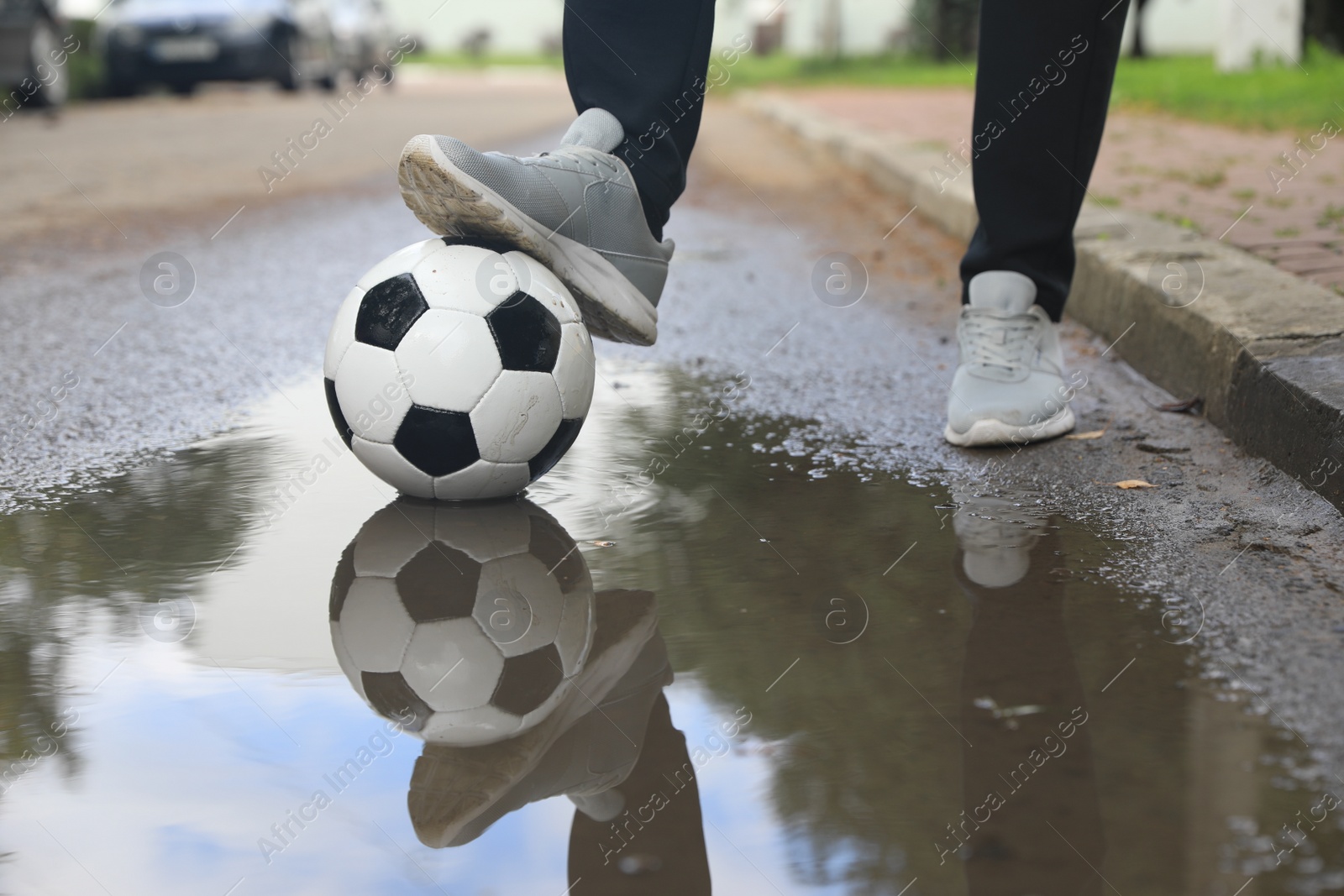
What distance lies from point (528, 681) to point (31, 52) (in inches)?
467

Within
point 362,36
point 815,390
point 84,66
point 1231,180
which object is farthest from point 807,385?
point 362,36

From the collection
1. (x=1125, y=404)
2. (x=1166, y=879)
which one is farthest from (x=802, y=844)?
(x=1125, y=404)

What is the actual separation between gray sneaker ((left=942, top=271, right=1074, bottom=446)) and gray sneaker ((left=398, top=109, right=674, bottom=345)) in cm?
62

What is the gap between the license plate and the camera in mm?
14727

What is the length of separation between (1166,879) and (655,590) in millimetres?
817

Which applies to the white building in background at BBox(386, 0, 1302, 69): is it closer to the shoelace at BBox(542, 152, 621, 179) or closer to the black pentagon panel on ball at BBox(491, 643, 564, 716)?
the shoelace at BBox(542, 152, 621, 179)

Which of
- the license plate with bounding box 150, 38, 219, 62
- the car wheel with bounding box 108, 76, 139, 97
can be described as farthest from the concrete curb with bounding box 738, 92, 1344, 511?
the car wheel with bounding box 108, 76, 139, 97

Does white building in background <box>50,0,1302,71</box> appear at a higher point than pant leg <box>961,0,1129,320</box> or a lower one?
lower

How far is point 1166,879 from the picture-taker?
114 cm

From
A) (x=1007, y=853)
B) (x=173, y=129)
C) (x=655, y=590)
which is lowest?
(x=173, y=129)

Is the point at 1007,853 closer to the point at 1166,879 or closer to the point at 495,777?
the point at 1166,879

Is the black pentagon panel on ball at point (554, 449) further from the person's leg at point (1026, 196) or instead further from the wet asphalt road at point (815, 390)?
the person's leg at point (1026, 196)

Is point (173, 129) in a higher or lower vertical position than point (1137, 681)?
lower

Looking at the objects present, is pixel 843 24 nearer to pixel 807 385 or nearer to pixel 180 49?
pixel 180 49
